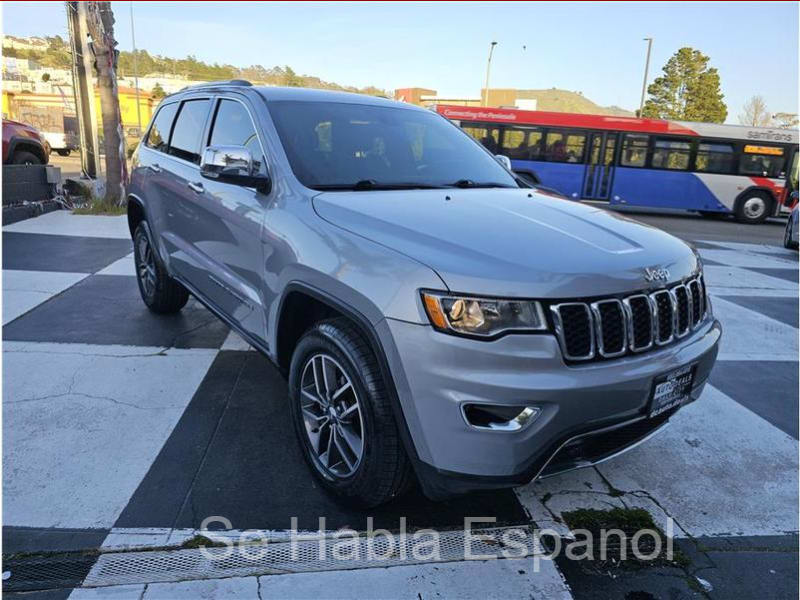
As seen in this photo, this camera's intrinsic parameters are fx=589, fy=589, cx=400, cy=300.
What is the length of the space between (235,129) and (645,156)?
1739 cm

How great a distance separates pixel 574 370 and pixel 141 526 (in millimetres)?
1932

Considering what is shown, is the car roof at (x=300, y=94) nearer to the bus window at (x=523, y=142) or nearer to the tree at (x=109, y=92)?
the tree at (x=109, y=92)

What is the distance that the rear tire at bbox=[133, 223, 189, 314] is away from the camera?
4918 millimetres

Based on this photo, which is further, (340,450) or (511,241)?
(340,450)

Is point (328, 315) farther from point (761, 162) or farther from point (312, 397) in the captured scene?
point (761, 162)

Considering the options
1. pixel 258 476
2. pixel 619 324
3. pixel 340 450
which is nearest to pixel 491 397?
pixel 619 324

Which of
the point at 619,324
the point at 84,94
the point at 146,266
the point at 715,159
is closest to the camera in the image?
the point at 619,324

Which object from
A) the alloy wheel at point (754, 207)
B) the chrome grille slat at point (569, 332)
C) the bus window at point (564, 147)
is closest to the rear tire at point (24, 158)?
the chrome grille slat at point (569, 332)

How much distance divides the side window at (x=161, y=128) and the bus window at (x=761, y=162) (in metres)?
18.5

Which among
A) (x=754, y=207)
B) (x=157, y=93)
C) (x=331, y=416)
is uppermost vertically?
(x=157, y=93)

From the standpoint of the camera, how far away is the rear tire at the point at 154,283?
492cm

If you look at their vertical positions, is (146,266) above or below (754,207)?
above

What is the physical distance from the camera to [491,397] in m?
2.05

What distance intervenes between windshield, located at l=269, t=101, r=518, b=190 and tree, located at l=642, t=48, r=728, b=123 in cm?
4263
